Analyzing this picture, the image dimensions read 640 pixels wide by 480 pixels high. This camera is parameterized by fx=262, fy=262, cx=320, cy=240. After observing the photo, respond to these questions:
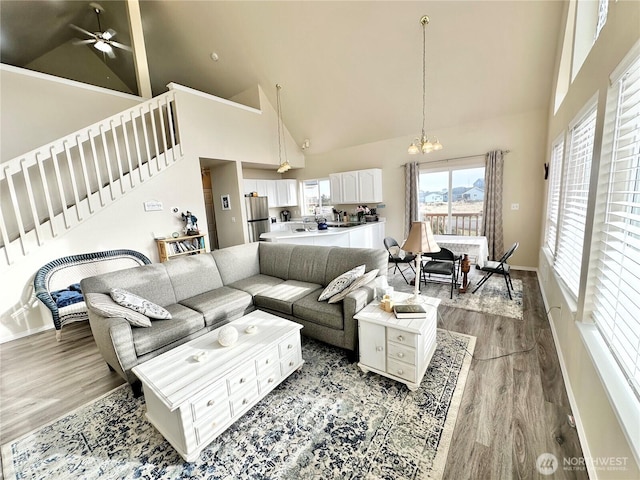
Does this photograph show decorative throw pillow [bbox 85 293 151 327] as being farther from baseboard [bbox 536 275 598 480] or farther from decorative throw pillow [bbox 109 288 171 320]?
baseboard [bbox 536 275 598 480]

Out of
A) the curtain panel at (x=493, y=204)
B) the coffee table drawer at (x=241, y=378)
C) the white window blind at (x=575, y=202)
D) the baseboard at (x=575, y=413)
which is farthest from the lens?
the curtain panel at (x=493, y=204)

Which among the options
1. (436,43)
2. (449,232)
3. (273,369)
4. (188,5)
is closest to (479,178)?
(449,232)

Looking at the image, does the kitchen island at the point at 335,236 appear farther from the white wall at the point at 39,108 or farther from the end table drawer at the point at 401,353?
the white wall at the point at 39,108

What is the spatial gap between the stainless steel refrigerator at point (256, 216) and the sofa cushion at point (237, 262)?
268 cm

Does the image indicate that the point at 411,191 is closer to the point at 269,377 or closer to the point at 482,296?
the point at 482,296

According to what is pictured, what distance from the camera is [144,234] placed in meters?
4.46

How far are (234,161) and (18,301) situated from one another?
158 inches

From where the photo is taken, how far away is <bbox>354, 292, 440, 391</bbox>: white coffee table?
6.58 feet

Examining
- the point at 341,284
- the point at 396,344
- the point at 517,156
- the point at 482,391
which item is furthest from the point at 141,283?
the point at 517,156

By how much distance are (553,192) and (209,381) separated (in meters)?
4.78

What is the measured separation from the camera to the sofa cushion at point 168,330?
220 cm

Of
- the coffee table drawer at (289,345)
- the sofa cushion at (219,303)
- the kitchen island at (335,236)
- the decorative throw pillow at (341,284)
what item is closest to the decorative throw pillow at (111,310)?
the sofa cushion at (219,303)

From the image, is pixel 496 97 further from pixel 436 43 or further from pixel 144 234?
pixel 144 234

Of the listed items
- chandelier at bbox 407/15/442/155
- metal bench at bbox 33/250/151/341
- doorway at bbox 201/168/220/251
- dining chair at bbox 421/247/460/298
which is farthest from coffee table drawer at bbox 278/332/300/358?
doorway at bbox 201/168/220/251
